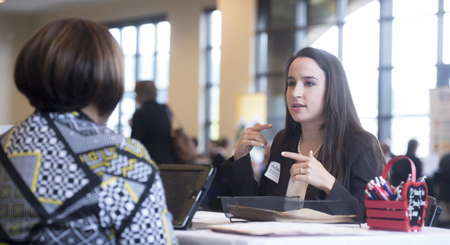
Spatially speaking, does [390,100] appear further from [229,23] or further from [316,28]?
[229,23]

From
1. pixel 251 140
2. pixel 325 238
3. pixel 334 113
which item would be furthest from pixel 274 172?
pixel 325 238

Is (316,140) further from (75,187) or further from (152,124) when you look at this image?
(152,124)

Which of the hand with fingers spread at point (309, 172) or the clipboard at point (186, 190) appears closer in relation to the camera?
the clipboard at point (186, 190)

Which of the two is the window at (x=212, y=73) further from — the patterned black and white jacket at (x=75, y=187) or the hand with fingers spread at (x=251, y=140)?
the patterned black and white jacket at (x=75, y=187)

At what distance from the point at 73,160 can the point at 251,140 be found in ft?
3.39

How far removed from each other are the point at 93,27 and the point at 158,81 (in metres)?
12.4

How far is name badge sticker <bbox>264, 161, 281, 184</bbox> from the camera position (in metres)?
2.01

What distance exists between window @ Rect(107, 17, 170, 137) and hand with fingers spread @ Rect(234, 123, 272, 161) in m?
11.1

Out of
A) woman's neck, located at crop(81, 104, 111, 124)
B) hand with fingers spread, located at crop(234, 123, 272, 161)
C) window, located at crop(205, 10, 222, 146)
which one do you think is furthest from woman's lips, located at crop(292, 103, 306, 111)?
window, located at crop(205, 10, 222, 146)

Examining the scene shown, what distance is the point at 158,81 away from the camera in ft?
43.5

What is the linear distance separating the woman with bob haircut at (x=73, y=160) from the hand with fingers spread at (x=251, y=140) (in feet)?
2.92

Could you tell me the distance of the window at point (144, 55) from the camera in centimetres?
1310

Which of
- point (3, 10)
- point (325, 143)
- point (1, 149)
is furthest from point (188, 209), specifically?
point (3, 10)

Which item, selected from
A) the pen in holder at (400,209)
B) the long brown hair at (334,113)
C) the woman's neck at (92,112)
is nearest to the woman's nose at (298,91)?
the long brown hair at (334,113)
